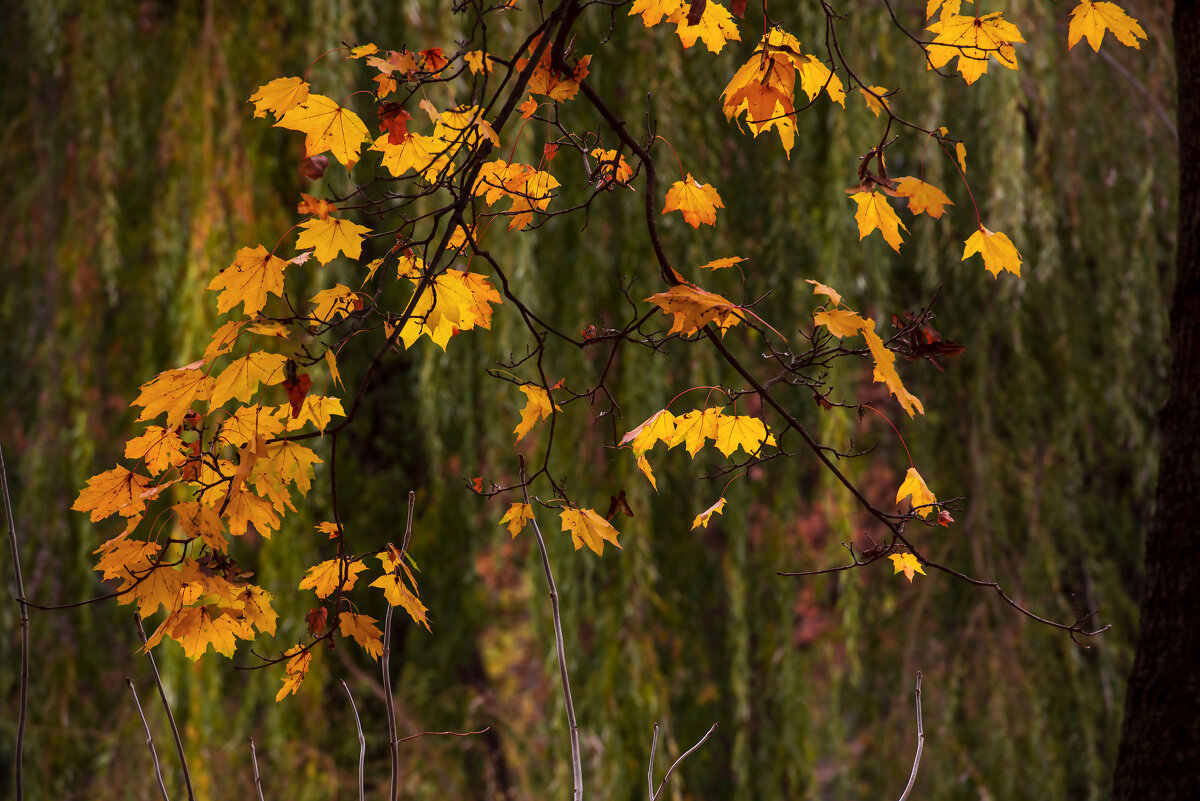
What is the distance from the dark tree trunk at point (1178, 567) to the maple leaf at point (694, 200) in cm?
75

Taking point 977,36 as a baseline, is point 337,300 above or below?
below

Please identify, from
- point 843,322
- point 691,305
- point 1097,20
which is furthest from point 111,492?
point 1097,20

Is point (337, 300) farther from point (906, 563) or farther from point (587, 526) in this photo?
point (906, 563)

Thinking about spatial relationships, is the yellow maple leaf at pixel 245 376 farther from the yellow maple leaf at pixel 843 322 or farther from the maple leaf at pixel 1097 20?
the maple leaf at pixel 1097 20

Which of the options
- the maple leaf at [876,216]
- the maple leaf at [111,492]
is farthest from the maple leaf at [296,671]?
the maple leaf at [876,216]

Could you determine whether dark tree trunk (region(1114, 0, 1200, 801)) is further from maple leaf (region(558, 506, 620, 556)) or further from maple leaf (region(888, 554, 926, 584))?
maple leaf (region(558, 506, 620, 556))

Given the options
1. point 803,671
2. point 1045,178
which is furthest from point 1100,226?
point 803,671

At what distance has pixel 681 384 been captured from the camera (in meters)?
2.50

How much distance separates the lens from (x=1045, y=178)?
254 cm

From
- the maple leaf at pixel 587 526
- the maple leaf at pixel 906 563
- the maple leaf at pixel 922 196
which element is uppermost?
the maple leaf at pixel 922 196

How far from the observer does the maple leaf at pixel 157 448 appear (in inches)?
38.9

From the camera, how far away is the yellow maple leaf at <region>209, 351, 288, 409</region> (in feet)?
3.06

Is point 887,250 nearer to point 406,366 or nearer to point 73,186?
point 406,366

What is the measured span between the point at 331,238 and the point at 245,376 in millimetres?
210
